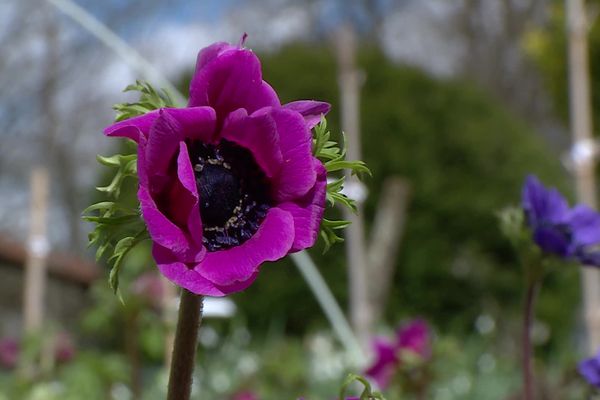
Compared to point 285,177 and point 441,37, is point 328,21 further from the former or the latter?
point 285,177

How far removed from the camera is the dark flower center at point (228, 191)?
0.50 meters

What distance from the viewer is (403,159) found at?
235 inches

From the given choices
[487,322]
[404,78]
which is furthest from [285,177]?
[404,78]

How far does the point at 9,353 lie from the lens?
3289 millimetres

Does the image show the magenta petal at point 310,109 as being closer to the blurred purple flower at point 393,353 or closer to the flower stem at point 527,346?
the flower stem at point 527,346

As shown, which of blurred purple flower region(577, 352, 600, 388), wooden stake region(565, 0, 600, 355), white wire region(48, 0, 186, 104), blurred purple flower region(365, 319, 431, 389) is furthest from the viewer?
wooden stake region(565, 0, 600, 355)

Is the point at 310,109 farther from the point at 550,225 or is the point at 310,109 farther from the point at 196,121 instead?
the point at 550,225

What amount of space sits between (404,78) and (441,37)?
11.0 meters

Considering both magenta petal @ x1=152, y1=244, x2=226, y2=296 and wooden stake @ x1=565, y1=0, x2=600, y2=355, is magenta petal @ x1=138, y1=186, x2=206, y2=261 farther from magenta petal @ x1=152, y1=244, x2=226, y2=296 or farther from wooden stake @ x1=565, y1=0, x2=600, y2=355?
wooden stake @ x1=565, y1=0, x2=600, y2=355

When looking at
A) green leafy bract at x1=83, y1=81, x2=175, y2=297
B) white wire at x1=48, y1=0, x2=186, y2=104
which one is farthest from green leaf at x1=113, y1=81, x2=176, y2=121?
white wire at x1=48, y1=0, x2=186, y2=104

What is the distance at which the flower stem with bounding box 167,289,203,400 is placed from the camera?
47cm

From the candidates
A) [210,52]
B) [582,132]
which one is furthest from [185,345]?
[582,132]

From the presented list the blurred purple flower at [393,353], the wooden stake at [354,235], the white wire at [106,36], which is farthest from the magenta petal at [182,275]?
the wooden stake at [354,235]

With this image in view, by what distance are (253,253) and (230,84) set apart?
0.10 m
